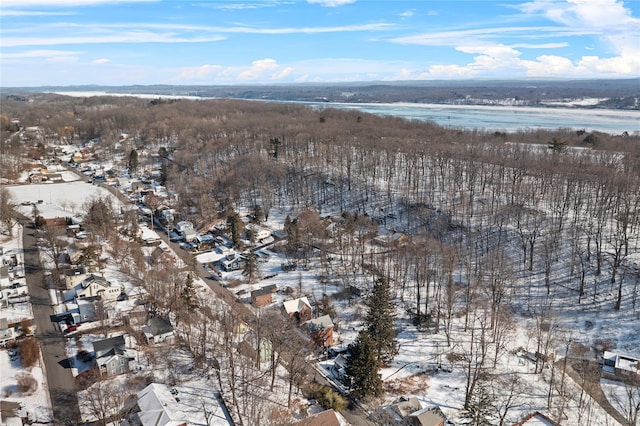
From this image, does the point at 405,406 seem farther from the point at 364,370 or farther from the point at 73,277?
the point at 73,277

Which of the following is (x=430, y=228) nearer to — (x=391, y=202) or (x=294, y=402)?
(x=391, y=202)

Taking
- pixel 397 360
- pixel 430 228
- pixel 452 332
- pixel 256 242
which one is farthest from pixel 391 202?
pixel 397 360

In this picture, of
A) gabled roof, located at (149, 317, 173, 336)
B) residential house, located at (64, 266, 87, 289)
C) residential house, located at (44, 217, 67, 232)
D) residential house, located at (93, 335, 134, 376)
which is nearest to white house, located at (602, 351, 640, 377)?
gabled roof, located at (149, 317, 173, 336)

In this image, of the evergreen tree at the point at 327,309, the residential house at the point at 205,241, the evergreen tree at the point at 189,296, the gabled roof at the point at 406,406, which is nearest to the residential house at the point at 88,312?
the evergreen tree at the point at 189,296

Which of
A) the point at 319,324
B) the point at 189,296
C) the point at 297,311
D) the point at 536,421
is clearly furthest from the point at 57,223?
the point at 536,421

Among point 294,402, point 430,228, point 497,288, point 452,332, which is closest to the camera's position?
point 294,402

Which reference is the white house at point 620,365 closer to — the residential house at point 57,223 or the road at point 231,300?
the road at point 231,300

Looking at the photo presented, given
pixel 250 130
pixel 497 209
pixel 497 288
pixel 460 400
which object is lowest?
pixel 460 400
